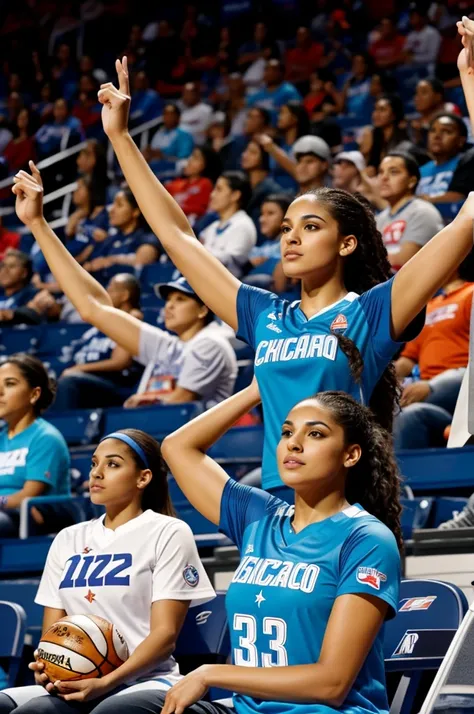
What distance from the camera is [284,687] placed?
103 inches

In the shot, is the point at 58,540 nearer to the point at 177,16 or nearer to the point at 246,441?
the point at 246,441

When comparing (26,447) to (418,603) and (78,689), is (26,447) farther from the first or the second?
(418,603)

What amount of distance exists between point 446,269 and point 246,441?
10.3ft

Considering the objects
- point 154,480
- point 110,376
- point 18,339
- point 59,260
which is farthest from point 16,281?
point 59,260

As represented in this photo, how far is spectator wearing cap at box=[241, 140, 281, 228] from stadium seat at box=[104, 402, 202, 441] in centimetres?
256

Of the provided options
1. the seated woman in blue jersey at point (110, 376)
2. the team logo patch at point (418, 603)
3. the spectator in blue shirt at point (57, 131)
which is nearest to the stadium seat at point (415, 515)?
the team logo patch at point (418, 603)

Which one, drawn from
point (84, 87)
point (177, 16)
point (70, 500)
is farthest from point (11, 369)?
point (177, 16)

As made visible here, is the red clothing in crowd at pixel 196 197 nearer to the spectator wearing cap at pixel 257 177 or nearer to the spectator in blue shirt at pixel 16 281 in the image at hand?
the spectator wearing cap at pixel 257 177

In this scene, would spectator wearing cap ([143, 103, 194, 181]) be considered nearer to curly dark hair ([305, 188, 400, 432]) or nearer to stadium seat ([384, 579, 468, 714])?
curly dark hair ([305, 188, 400, 432])

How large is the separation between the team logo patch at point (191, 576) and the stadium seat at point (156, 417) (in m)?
2.25

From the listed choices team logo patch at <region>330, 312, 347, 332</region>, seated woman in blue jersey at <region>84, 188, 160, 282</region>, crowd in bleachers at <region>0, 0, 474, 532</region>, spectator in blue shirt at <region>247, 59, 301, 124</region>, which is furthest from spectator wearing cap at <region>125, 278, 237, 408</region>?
spectator in blue shirt at <region>247, 59, 301, 124</region>

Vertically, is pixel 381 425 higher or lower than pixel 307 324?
lower

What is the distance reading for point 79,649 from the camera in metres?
3.31

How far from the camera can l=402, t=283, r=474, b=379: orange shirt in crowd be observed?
17.9 ft
